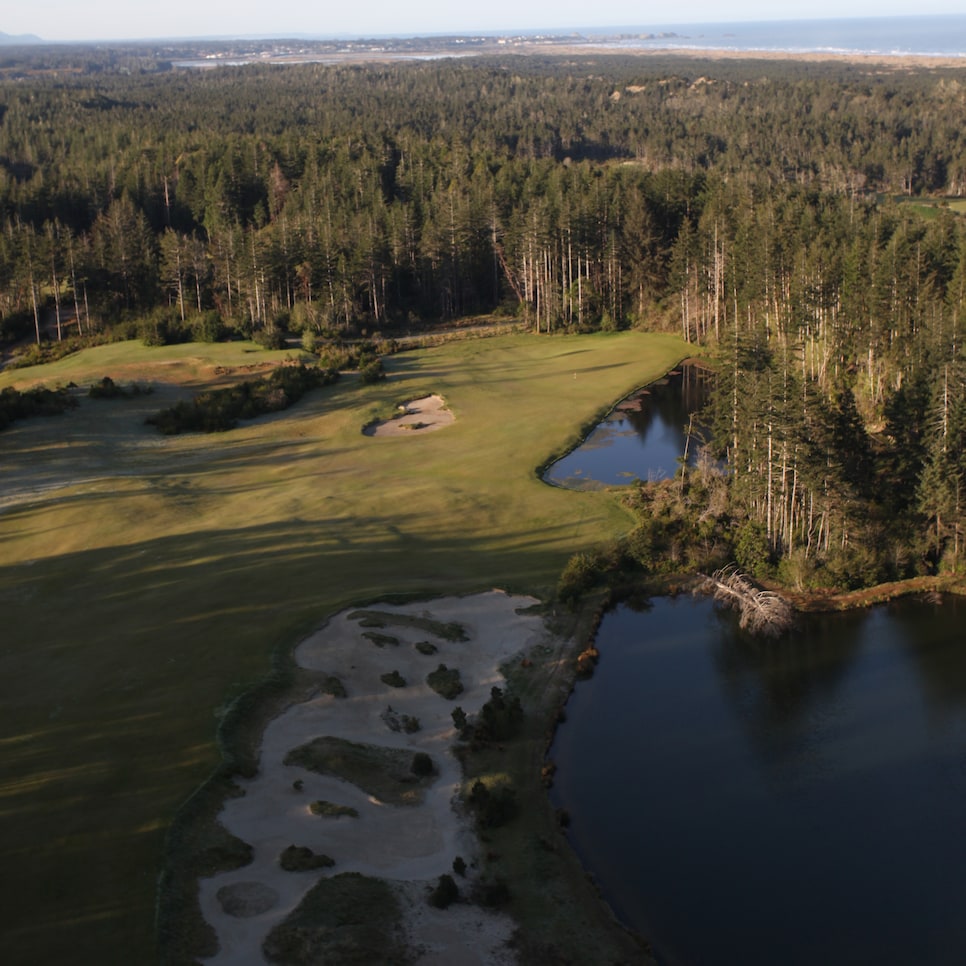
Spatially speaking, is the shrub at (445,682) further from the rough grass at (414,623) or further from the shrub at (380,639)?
the rough grass at (414,623)

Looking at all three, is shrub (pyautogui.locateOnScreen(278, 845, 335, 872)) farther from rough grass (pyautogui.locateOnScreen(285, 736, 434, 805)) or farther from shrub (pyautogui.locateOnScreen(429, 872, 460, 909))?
rough grass (pyautogui.locateOnScreen(285, 736, 434, 805))

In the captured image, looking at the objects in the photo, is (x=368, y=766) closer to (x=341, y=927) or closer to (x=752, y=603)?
(x=341, y=927)

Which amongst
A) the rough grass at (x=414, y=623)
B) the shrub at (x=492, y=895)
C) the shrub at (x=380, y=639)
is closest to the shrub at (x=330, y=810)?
the shrub at (x=492, y=895)

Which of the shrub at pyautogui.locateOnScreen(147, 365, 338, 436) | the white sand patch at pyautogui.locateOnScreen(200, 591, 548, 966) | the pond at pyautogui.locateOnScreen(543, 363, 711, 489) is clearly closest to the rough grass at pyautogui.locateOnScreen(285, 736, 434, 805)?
the white sand patch at pyautogui.locateOnScreen(200, 591, 548, 966)

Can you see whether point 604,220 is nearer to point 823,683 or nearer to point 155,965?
point 823,683

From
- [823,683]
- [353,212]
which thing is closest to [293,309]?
[353,212]

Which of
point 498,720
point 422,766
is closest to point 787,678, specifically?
point 498,720
